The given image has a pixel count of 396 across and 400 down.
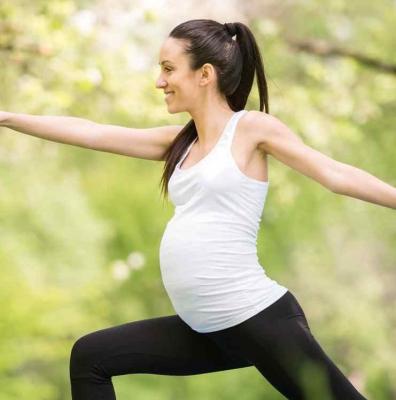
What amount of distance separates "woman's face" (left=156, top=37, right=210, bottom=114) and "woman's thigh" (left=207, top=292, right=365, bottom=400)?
64 centimetres

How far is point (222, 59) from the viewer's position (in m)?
3.16

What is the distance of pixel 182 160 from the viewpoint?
3.16m

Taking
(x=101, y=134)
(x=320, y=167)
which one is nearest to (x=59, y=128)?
(x=101, y=134)

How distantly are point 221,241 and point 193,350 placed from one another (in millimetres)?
377

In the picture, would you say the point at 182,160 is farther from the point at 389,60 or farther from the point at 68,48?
the point at 389,60

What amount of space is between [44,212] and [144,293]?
111 cm

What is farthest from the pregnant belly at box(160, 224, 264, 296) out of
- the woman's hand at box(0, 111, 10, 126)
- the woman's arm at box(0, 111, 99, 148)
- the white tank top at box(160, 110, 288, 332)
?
the woman's hand at box(0, 111, 10, 126)

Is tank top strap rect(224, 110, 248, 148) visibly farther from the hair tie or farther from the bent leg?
the bent leg

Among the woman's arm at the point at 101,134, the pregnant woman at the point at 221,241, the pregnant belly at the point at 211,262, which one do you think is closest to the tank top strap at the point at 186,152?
the pregnant woman at the point at 221,241

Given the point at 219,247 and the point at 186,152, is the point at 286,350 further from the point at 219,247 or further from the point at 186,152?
the point at 186,152

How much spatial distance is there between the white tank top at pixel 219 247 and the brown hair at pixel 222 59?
21 centimetres

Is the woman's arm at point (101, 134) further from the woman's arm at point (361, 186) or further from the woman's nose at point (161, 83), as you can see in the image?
the woman's arm at point (361, 186)

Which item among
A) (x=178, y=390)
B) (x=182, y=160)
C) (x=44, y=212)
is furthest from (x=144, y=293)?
(x=182, y=160)

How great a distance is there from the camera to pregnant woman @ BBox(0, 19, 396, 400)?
2936 millimetres
